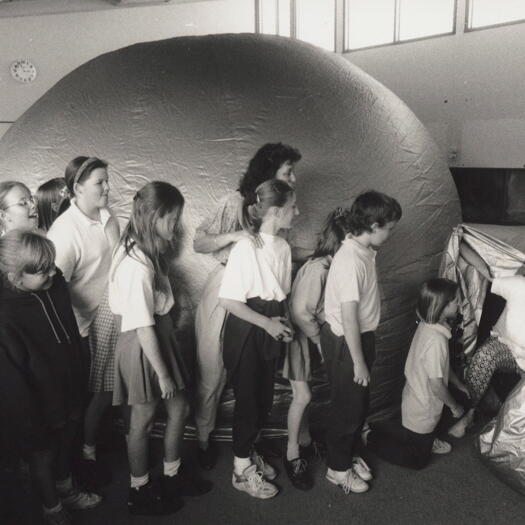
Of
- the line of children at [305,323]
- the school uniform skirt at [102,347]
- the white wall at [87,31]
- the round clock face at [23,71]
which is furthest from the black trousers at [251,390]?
the round clock face at [23,71]

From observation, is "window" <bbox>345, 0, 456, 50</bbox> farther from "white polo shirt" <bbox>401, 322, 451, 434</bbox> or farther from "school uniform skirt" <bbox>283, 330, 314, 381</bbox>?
"school uniform skirt" <bbox>283, 330, 314, 381</bbox>

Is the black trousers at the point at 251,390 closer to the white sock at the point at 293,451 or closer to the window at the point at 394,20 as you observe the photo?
the white sock at the point at 293,451

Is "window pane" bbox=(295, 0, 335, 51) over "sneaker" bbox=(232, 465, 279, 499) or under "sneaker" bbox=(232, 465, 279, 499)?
over

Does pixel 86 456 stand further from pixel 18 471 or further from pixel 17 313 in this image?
pixel 17 313

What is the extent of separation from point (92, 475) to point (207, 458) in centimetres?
53

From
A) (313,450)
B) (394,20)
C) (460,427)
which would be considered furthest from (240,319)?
(394,20)

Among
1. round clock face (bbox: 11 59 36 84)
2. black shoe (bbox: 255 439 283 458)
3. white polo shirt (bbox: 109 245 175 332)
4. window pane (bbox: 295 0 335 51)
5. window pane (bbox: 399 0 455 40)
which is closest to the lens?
white polo shirt (bbox: 109 245 175 332)

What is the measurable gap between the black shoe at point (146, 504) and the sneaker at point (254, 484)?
1.02ft

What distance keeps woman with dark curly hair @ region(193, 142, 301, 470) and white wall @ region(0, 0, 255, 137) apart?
328 inches

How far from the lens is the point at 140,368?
6.86 feet

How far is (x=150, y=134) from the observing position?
8.68 feet

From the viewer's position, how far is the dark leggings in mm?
2756

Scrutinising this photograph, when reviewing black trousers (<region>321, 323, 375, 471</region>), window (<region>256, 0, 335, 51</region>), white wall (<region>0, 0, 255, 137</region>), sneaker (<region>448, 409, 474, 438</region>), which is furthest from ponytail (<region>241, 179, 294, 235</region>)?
white wall (<region>0, 0, 255, 137</region>)

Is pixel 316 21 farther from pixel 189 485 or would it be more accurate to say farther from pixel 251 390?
pixel 189 485
